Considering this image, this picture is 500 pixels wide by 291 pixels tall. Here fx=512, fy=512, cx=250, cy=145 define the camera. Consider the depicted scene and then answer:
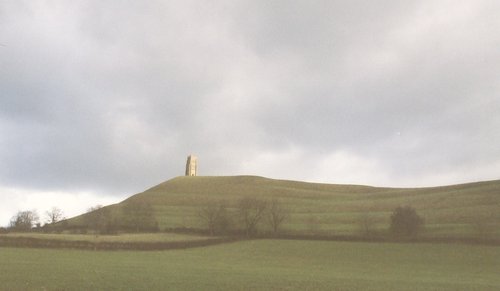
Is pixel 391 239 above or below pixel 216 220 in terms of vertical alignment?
below

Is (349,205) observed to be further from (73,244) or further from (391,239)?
(73,244)

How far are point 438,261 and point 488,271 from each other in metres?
9.61

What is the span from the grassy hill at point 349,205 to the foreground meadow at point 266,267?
2167 centimetres

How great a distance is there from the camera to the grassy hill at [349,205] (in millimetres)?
106706

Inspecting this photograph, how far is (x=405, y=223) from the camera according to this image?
98.2m

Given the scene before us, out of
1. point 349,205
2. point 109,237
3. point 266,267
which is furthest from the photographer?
point 349,205

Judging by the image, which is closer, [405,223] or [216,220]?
[405,223]

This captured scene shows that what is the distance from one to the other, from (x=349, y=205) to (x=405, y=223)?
54.6 meters

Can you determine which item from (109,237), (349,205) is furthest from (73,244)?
(349,205)

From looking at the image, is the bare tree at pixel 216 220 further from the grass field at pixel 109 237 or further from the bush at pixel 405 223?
the bush at pixel 405 223

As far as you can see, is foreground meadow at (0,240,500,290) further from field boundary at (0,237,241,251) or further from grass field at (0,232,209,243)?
grass field at (0,232,209,243)

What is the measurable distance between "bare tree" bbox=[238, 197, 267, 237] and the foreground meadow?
21.4 m

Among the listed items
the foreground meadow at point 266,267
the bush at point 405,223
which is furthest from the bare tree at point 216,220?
the bush at point 405,223

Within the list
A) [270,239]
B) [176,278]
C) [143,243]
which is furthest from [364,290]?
[270,239]
